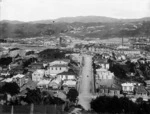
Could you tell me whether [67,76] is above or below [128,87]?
above

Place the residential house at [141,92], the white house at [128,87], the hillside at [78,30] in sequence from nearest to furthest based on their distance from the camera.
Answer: the residential house at [141,92], the white house at [128,87], the hillside at [78,30]

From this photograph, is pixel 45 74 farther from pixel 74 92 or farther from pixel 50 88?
pixel 74 92

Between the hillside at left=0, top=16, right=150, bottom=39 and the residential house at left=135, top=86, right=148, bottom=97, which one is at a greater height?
the hillside at left=0, top=16, right=150, bottom=39

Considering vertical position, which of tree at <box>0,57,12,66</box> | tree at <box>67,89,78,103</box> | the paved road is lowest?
the paved road

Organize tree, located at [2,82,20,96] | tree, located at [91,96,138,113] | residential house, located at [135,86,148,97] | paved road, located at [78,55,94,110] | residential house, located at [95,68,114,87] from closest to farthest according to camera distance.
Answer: tree, located at [91,96,138,113], paved road, located at [78,55,94,110], tree, located at [2,82,20,96], residential house, located at [135,86,148,97], residential house, located at [95,68,114,87]

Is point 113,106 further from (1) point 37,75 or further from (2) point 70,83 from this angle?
(1) point 37,75

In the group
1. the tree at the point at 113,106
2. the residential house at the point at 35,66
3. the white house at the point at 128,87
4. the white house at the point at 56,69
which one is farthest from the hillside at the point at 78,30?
the tree at the point at 113,106

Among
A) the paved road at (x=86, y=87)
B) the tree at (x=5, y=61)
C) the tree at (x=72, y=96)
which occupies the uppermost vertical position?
the tree at (x=72, y=96)

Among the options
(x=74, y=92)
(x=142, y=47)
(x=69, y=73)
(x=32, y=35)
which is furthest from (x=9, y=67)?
(x=32, y=35)

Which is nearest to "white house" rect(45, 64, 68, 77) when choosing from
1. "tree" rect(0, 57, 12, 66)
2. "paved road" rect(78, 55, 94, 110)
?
"paved road" rect(78, 55, 94, 110)

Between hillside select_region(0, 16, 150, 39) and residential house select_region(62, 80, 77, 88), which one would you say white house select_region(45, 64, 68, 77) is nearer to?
residential house select_region(62, 80, 77, 88)

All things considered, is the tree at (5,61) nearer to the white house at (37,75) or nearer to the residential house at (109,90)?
the white house at (37,75)

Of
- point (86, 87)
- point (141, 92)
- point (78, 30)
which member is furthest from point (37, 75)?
point (78, 30)
